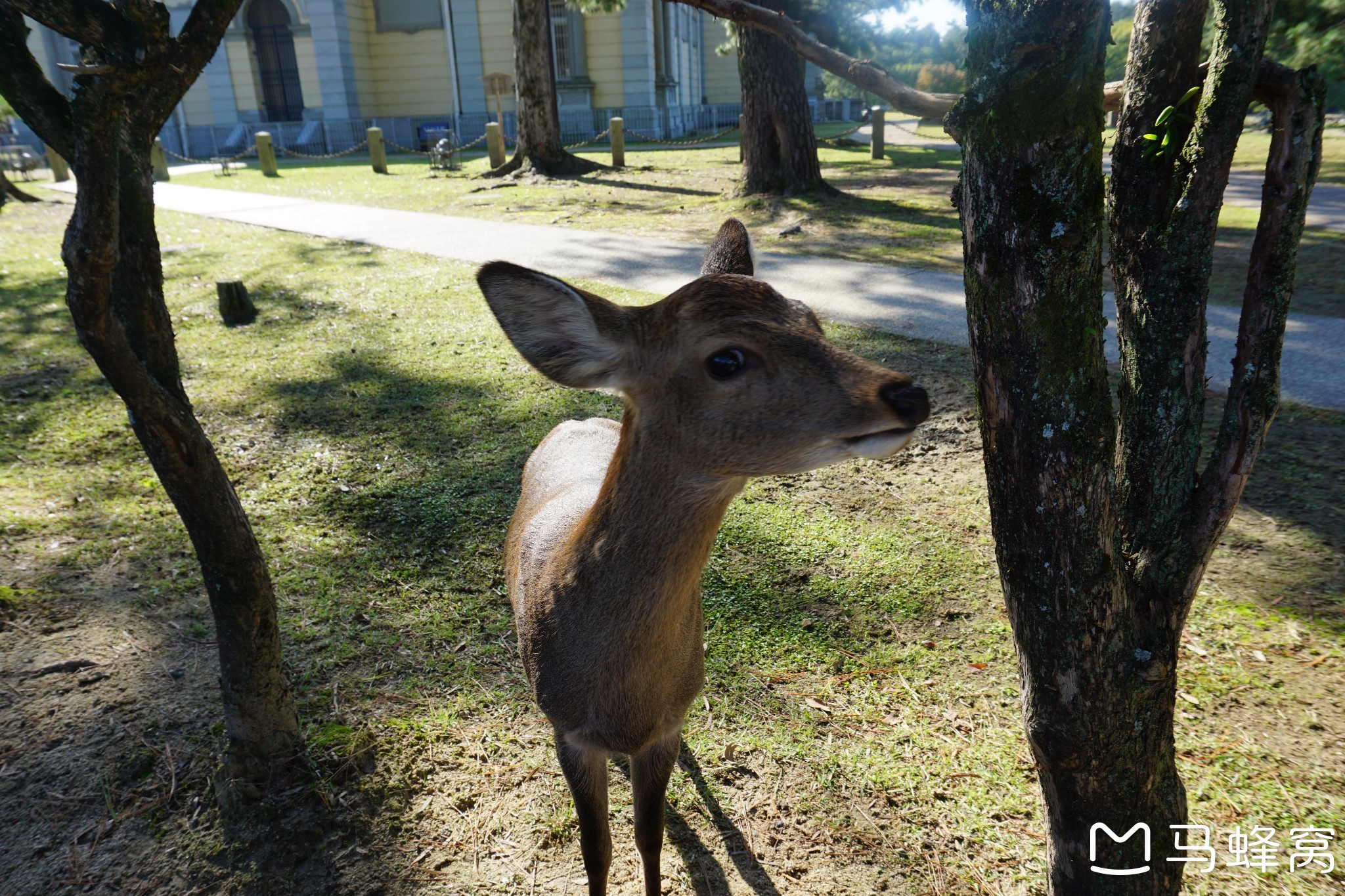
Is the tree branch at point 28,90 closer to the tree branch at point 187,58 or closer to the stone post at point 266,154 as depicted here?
the tree branch at point 187,58

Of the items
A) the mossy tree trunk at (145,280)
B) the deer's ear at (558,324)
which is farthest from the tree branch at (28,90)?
the deer's ear at (558,324)

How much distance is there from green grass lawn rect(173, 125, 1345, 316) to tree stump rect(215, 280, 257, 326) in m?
5.65

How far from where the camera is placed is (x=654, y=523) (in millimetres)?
2262

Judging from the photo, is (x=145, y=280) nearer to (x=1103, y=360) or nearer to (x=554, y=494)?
(x=554, y=494)

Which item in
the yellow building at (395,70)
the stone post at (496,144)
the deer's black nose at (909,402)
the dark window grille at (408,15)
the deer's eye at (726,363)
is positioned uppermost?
the dark window grille at (408,15)

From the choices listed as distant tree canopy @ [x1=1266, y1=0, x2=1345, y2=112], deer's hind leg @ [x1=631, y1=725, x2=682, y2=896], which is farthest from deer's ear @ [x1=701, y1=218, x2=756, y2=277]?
distant tree canopy @ [x1=1266, y1=0, x2=1345, y2=112]

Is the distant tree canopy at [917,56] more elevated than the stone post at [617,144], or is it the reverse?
the distant tree canopy at [917,56]

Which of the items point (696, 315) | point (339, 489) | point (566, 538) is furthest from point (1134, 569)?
point (339, 489)

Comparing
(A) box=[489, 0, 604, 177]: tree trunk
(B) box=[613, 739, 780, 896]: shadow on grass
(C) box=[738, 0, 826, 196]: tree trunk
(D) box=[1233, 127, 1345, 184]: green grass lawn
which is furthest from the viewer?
(A) box=[489, 0, 604, 177]: tree trunk

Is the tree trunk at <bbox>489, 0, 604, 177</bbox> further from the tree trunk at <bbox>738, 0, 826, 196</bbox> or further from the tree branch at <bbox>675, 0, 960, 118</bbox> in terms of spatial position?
the tree branch at <bbox>675, 0, 960, 118</bbox>

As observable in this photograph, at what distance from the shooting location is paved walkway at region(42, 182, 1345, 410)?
6195 millimetres

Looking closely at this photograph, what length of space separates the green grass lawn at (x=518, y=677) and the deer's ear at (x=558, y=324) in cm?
173

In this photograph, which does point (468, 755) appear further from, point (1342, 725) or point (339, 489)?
point (1342, 725)

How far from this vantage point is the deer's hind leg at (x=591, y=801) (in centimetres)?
251
